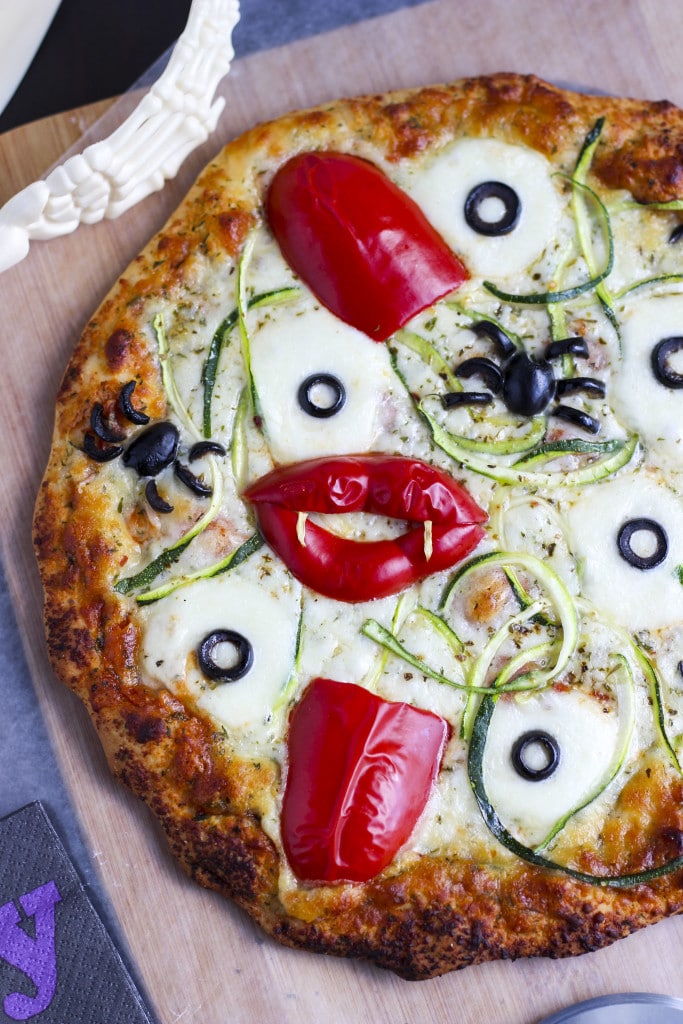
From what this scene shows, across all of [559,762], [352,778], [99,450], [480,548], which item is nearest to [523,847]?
[559,762]

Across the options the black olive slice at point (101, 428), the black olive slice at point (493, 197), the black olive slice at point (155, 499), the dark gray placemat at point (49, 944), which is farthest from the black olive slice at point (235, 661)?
the black olive slice at point (493, 197)

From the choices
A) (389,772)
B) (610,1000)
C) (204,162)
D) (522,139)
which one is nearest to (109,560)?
(389,772)

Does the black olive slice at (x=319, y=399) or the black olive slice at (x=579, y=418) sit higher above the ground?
the black olive slice at (x=319, y=399)

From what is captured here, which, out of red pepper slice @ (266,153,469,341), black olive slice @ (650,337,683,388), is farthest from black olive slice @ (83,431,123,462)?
black olive slice @ (650,337,683,388)

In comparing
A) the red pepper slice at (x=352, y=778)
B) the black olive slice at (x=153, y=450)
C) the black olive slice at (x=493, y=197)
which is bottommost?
the red pepper slice at (x=352, y=778)

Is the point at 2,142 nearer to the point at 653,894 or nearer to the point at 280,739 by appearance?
the point at 280,739

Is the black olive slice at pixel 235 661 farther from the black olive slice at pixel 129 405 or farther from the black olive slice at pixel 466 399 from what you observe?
the black olive slice at pixel 466 399

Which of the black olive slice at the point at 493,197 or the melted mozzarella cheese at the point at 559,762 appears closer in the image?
the melted mozzarella cheese at the point at 559,762
